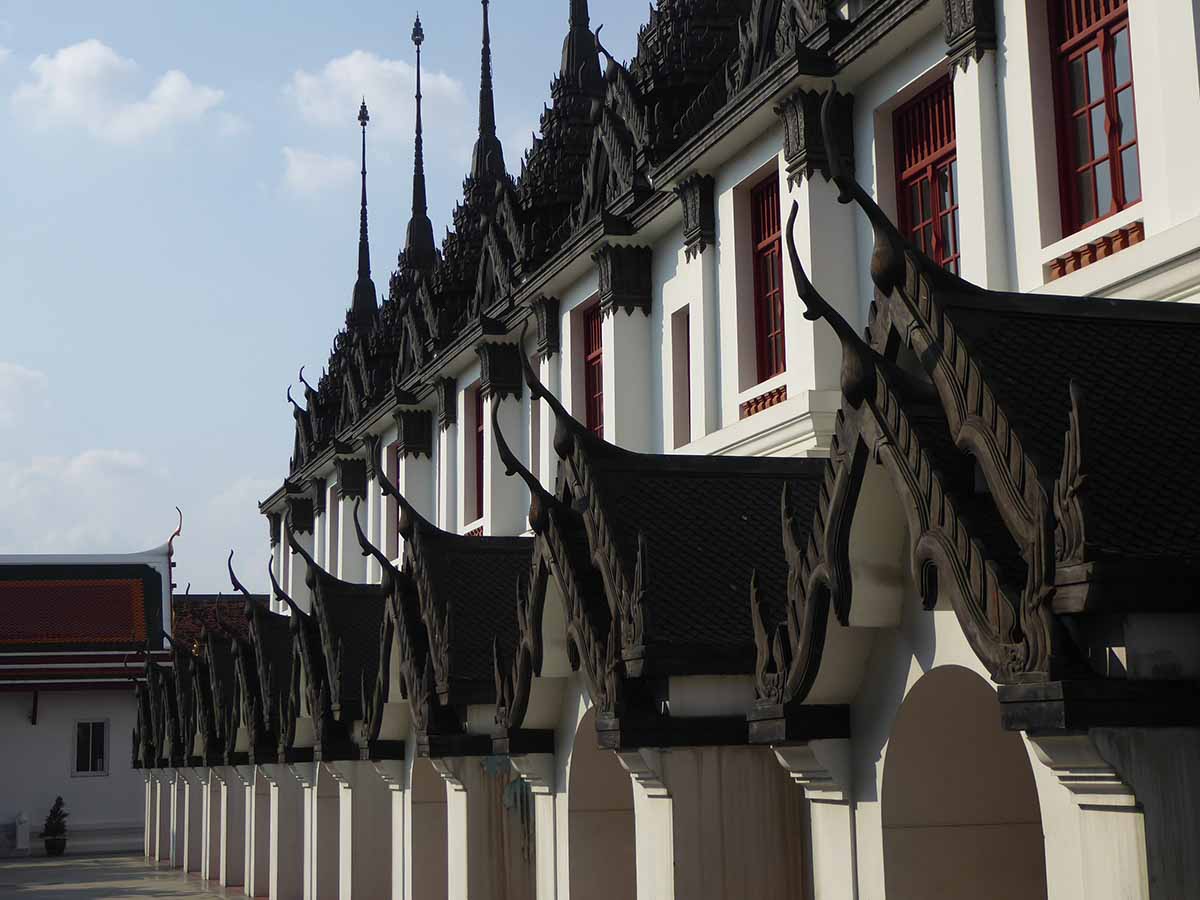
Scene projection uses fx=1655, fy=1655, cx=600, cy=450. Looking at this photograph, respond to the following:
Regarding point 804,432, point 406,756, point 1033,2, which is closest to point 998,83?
point 1033,2

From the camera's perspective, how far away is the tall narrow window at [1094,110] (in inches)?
425

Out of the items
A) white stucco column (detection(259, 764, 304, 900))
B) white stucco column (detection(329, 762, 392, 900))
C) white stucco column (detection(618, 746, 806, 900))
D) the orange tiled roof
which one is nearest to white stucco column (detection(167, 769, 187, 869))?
the orange tiled roof

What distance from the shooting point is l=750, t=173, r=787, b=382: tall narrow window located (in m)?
14.9

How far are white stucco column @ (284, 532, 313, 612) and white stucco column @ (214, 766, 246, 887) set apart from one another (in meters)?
5.25

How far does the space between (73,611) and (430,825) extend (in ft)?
106

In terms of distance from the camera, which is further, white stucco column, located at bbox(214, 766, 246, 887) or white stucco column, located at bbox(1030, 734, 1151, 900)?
white stucco column, located at bbox(214, 766, 246, 887)

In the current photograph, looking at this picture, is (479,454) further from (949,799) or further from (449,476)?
(949,799)

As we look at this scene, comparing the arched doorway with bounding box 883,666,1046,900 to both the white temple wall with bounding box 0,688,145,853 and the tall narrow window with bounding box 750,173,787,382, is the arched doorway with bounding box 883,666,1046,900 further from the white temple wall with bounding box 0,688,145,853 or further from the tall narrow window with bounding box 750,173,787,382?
the white temple wall with bounding box 0,688,145,853

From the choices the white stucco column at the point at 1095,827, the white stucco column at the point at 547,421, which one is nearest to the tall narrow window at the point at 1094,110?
the white stucco column at the point at 1095,827

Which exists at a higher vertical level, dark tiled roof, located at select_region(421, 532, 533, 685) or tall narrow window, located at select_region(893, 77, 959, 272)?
tall narrow window, located at select_region(893, 77, 959, 272)

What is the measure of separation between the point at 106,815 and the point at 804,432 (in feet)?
113

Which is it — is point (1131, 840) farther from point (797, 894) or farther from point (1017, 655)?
point (797, 894)

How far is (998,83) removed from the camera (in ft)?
38.8

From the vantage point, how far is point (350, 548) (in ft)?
95.8
